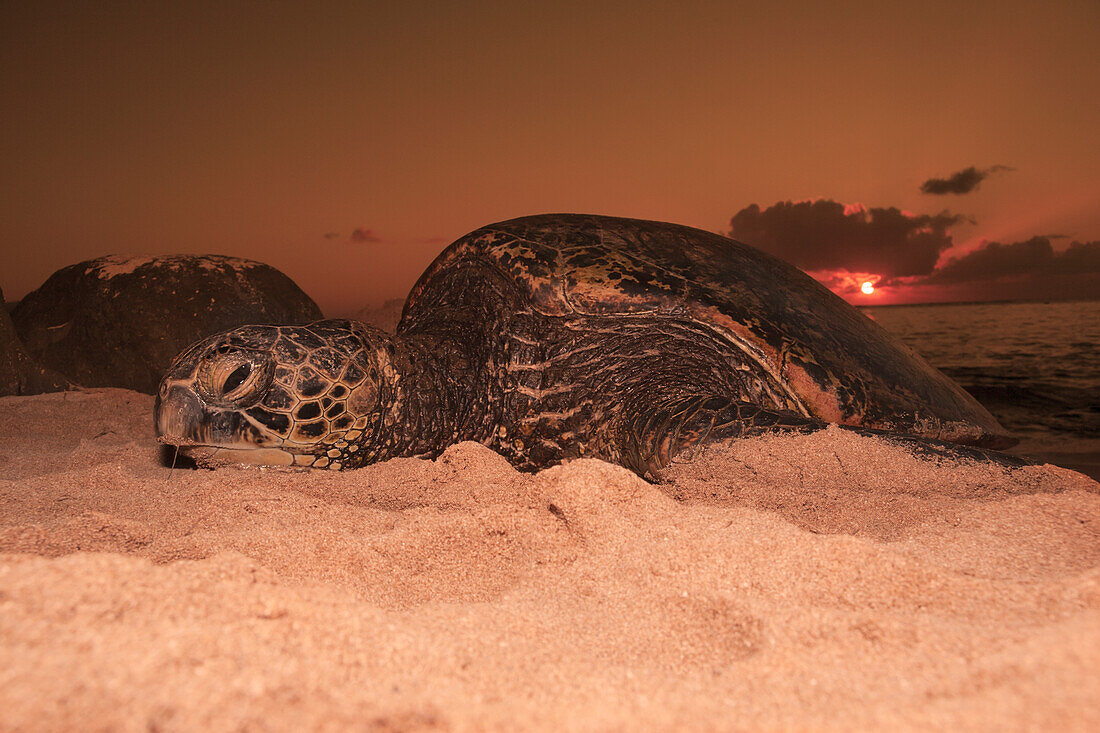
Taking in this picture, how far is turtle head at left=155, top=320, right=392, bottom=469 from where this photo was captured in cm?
205

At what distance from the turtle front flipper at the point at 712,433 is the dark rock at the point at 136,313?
12.2 feet

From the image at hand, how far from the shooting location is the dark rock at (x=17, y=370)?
3.78 metres

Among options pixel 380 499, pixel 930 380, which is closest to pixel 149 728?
pixel 380 499

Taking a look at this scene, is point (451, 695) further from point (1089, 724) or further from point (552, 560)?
point (1089, 724)

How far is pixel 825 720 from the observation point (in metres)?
0.64

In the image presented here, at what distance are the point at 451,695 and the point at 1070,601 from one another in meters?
0.95

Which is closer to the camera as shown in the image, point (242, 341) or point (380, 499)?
point (380, 499)

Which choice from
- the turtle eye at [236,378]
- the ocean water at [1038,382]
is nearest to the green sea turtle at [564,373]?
the turtle eye at [236,378]

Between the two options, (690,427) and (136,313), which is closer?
(690,427)

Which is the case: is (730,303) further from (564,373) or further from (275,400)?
(275,400)

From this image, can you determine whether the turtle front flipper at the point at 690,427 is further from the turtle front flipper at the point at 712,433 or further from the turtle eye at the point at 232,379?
the turtle eye at the point at 232,379

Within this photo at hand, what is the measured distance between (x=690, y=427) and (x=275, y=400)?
156 cm

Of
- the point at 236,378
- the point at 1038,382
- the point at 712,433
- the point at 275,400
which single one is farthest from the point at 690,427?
the point at 1038,382

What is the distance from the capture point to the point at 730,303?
2525mm
